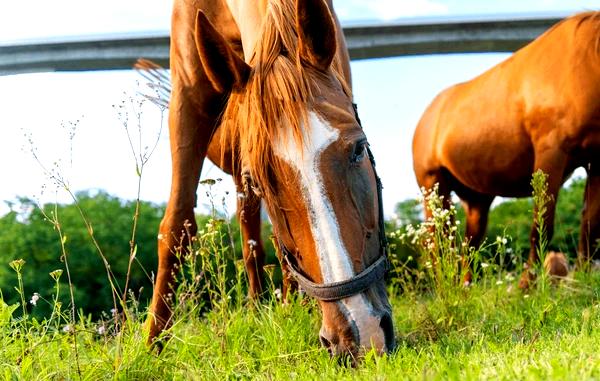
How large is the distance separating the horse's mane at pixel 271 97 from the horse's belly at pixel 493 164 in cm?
350

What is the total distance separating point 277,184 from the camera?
282 centimetres

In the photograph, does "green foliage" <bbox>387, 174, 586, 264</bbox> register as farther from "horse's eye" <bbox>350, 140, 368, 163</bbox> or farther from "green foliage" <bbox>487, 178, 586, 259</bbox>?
"horse's eye" <bbox>350, 140, 368, 163</bbox>

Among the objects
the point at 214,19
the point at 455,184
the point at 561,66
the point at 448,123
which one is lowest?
the point at 455,184

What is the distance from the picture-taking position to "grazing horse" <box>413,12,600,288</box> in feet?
18.3

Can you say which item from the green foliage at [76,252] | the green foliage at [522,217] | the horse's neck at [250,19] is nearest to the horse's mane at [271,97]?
the horse's neck at [250,19]

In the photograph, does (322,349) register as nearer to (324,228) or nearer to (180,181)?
(324,228)

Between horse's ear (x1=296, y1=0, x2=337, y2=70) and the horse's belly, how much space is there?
3.50 meters

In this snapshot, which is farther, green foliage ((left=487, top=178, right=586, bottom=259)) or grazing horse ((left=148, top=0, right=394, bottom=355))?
green foliage ((left=487, top=178, right=586, bottom=259))

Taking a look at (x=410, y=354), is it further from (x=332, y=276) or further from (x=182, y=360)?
(x=182, y=360)

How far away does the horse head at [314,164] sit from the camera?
268 cm

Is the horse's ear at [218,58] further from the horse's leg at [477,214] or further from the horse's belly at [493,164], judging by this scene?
the horse's leg at [477,214]

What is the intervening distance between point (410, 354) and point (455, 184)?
16.9 ft

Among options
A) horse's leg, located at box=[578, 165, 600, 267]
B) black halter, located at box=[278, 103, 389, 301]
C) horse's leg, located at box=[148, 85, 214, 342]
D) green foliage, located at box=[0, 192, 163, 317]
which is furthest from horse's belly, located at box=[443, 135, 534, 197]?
black halter, located at box=[278, 103, 389, 301]

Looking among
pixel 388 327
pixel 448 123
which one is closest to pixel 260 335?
pixel 388 327
